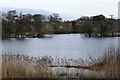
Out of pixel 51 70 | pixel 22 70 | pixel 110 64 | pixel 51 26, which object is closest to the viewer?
pixel 22 70

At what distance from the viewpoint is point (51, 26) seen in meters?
22.2

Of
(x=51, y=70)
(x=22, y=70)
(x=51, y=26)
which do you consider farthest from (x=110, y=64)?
(x=51, y=26)

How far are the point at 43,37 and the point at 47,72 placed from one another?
63.7 ft

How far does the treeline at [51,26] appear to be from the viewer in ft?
74.1

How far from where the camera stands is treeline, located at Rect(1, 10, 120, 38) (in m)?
22.6

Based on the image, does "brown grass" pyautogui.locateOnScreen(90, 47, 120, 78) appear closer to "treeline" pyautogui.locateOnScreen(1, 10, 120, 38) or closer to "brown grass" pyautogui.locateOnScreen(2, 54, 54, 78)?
"brown grass" pyautogui.locateOnScreen(2, 54, 54, 78)

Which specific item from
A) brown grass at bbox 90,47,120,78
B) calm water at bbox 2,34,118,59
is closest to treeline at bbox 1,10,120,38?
calm water at bbox 2,34,118,59

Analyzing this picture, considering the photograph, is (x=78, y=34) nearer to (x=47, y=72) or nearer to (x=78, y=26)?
(x=78, y=26)

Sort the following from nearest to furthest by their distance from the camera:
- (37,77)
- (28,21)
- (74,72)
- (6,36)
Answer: (37,77) < (74,72) < (6,36) < (28,21)

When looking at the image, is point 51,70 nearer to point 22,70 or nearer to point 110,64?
point 22,70

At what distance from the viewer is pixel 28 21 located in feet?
82.0

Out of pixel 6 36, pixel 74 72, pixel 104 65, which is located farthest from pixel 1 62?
pixel 6 36

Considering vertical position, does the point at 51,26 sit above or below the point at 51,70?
above

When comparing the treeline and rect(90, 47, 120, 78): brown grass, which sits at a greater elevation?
the treeline
